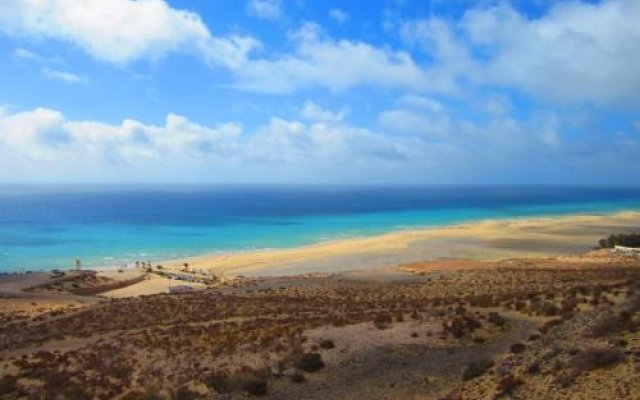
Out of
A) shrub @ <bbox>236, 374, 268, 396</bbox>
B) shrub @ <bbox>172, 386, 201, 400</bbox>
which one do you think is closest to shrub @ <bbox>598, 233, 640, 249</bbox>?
shrub @ <bbox>236, 374, 268, 396</bbox>

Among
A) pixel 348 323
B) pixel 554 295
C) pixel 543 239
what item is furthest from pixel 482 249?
pixel 348 323

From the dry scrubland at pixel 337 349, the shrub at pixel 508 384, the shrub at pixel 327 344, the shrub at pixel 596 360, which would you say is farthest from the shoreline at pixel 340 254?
the shrub at pixel 596 360

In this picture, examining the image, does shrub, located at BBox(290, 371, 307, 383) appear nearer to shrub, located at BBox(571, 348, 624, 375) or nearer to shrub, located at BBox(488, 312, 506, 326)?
shrub, located at BBox(571, 348, 624, 375)

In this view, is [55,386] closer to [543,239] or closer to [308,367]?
[308,367]

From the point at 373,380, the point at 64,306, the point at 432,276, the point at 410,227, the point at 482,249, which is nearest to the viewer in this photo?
the point at 373,380

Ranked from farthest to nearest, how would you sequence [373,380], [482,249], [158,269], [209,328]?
[482,249] → [158,269] → [209,328] → [373,380]

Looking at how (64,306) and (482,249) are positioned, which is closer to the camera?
(64,306)

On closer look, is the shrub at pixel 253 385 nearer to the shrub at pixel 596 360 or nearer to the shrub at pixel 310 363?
the shrub at pixel 310 363
